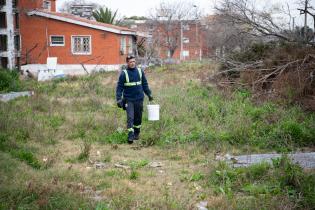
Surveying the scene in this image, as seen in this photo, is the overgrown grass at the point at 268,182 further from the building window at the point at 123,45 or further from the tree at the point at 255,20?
the building window at the point at 123,45

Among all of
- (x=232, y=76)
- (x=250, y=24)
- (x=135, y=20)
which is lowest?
(x=232, y=76)

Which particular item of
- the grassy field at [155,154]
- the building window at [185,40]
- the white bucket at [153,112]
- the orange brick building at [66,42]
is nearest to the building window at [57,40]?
the orange brick building at [66,42]

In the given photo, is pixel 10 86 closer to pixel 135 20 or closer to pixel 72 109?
pixel 72 109

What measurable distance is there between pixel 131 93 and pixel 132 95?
0.05 m

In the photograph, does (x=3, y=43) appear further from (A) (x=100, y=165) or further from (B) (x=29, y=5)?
(A) (x=100, y=165)

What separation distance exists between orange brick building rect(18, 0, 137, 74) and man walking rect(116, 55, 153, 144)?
19308 millimetres

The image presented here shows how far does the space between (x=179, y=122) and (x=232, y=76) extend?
6.23 m

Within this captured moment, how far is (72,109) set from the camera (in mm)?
12898

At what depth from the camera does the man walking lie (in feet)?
30.3

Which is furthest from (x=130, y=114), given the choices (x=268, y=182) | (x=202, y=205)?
(x=202, y=205)

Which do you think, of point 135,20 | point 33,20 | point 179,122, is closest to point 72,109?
point 179,122

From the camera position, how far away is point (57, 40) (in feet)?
94.0

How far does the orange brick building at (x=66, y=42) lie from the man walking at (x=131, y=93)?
19308 millimetres

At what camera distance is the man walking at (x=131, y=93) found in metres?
9.24
